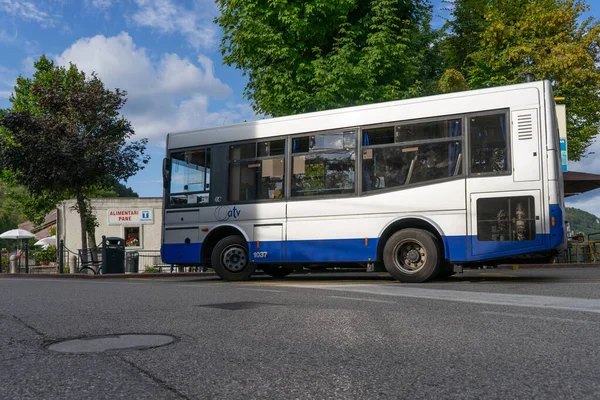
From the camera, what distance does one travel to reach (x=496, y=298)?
750cm

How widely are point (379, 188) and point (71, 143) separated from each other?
16770 millimetres

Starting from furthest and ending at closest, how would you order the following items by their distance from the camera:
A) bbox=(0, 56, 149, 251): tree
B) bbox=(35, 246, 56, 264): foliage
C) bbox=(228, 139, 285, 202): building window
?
1. bbox=(35, 246, 56, 264): foliage
2. bbox=(0, 56, 149, 251): tree
3. bbox=(228, 139, 285, 202): building window

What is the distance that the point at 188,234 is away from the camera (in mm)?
13320

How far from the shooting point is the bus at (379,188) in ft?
32.4

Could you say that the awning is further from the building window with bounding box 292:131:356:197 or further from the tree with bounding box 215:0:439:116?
the building window with bounding box 292:131:356:197

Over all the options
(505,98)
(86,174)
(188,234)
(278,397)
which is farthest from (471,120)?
(86,174)

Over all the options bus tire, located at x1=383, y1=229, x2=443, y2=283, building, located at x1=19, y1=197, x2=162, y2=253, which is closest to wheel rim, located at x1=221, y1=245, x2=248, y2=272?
bus tire, located at x1=383, y1=229, x2=443, y2=283

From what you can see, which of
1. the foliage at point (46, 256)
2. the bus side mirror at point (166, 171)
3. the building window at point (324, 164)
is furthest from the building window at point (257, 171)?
the foliage at point (46, 256)

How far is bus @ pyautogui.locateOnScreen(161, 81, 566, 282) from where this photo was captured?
9.88m

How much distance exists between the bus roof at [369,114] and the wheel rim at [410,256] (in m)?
2.25

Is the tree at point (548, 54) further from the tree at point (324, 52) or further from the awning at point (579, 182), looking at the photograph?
the tree at point (324, 52)

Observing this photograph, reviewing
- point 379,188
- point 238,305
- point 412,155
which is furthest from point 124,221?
point 238,305

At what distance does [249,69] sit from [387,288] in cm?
1378

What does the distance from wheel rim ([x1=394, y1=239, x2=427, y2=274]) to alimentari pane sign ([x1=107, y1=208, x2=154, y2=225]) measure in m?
28.6
